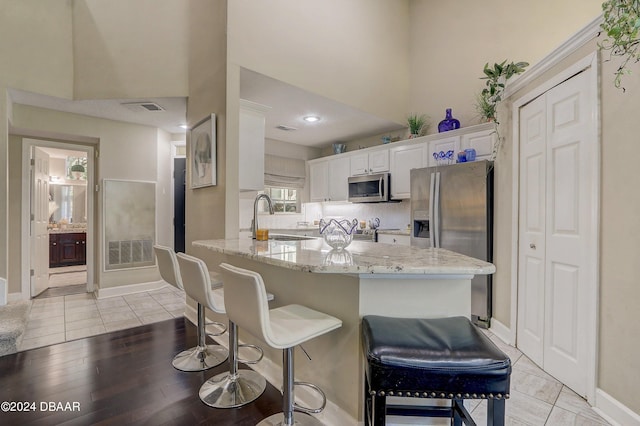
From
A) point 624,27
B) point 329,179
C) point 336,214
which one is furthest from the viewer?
point 336,214

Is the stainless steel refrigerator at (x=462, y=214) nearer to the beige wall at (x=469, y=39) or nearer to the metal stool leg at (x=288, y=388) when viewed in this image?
the beige wall at (x=469, y=39)

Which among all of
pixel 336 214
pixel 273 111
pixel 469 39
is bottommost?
pixel 336 214

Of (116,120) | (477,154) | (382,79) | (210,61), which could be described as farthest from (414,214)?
(116,120)

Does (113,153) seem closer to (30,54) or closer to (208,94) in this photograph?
(30,54)

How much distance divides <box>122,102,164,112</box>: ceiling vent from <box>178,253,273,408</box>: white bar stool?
271cm

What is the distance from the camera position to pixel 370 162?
504cm

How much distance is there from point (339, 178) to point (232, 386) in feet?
13.2

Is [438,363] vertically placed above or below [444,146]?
below

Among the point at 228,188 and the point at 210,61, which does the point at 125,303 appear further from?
the point at 210,61

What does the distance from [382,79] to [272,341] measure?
429cm

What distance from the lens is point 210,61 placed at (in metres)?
3.22

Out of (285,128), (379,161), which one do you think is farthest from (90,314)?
(379,161)

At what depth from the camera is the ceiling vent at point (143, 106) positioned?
3.86 metres

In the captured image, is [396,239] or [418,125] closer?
[396,239]
